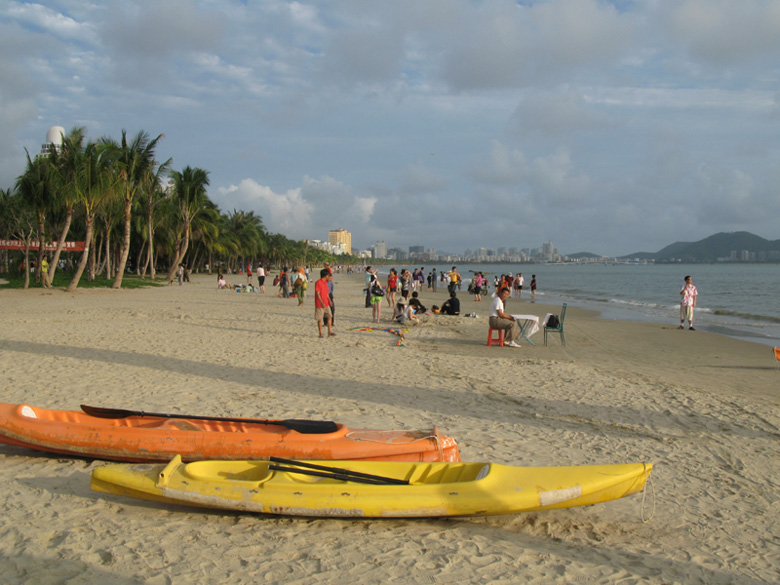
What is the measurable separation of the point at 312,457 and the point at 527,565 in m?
1.88

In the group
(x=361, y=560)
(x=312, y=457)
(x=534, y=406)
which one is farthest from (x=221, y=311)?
(x=361, y=560)

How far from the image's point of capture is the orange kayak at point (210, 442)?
4.57 m

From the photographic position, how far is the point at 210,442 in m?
4.64

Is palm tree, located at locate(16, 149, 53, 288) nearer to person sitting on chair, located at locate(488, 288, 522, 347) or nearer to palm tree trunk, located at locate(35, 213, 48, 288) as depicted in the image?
palm tree trunk, located at locate(35, 213, 48, 288)

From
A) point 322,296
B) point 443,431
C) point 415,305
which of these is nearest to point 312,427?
point 443,431

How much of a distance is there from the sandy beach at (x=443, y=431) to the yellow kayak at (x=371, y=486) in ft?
0.65

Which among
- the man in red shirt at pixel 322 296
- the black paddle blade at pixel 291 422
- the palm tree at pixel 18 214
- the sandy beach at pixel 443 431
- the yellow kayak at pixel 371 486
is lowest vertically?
the sandy beach at pixel 443 431

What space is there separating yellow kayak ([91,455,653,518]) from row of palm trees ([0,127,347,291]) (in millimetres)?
23377

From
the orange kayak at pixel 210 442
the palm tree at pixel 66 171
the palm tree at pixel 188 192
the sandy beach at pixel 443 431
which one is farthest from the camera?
the palm tree at pixel 188 192

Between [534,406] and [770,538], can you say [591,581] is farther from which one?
[534,406]

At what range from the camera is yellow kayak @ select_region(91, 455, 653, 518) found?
12.5 ft

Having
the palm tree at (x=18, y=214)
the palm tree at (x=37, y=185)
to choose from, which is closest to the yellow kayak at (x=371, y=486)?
the palm tree at (x=37, y=185)

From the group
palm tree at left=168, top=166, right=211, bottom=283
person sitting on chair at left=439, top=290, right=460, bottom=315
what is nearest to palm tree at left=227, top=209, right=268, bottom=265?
palm tree at left=168, top=166, right=211, bottom=283

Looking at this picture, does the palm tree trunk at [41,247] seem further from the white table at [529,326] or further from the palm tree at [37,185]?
the white table at [529,326]
